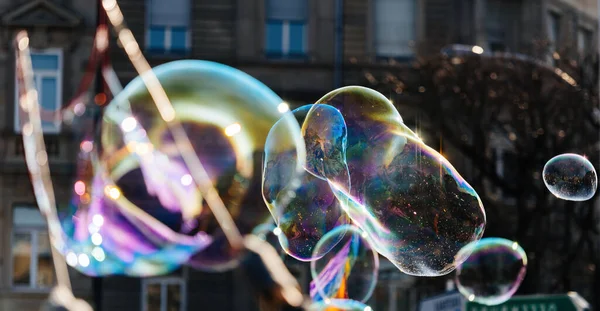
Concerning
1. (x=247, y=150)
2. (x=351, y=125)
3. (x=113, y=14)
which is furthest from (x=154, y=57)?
(x=351, y=125)

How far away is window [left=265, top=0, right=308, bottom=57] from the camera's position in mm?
24500

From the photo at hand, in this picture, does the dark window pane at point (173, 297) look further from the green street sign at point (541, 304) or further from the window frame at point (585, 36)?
the green street sign at point (541, 304)

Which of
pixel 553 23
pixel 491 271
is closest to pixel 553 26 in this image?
pixel 553 23

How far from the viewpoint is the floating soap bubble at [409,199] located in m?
8.98

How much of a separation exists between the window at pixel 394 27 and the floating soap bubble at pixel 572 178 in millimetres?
13981

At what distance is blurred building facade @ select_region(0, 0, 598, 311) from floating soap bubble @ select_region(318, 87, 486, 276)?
44.1ft

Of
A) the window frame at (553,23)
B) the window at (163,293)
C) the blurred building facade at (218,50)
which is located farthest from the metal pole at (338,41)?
the window at (163,293)

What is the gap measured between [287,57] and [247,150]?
1058cm

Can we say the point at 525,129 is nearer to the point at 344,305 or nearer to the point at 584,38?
the point at 584,38

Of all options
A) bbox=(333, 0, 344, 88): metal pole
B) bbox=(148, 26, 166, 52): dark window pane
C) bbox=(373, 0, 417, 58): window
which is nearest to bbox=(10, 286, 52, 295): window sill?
bbox=(148, 26, 166, 52): dark window pane

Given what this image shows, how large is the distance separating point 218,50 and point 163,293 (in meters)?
4.40

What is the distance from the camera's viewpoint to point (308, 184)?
10164mm

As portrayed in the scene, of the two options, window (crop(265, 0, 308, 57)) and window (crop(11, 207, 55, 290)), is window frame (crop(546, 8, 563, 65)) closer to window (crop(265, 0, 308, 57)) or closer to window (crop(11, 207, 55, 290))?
window (crop(265, 0, 308, 57))

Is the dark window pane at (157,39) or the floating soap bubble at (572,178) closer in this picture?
the floating soap bubble at (572,178)
